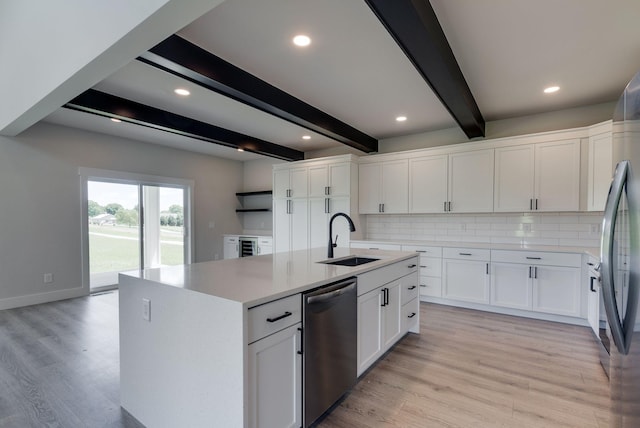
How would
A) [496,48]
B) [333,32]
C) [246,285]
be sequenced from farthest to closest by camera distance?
[496,48] < [333,32] < [246,285]

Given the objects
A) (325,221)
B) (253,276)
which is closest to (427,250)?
(325,221)

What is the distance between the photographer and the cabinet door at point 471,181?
413cm

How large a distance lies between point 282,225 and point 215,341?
4465mm

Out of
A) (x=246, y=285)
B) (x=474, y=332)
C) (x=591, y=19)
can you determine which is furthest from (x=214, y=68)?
(x=474, y=332)

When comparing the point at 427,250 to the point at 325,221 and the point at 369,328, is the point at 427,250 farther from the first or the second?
the point at 369,328

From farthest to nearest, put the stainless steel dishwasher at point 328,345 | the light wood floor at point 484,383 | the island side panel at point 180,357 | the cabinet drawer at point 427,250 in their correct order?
the cabinet drawer at point 427,250 < the light wood floor at point 484,383 < the stainless steel dishwasher at point 328,345 < the island side panel at point 180,357

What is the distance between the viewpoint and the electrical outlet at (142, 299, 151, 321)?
68.5 inches

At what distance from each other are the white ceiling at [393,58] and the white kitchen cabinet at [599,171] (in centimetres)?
53

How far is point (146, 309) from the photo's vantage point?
1754mm

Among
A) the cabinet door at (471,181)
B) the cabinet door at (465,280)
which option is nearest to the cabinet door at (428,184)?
the cabinet door at (471,181)

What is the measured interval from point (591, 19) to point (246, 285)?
2879 millimetres

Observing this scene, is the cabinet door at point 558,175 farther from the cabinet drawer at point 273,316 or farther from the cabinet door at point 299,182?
the cabinet drawer at point 273,316

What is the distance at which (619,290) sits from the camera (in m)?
1.15

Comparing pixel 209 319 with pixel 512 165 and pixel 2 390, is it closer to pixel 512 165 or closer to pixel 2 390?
pixel 2 390
